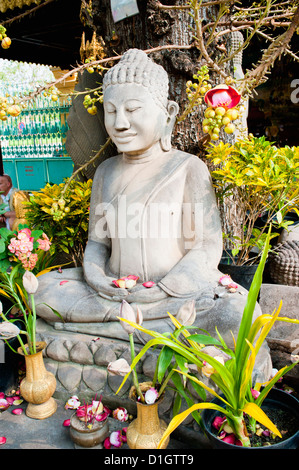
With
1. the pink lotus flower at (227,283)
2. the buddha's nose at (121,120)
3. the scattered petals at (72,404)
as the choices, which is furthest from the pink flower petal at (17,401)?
the buddha's nose at (121,120)

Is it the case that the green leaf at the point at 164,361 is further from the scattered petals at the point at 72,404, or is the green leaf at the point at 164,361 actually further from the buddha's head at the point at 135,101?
the buddha's head at the point at 135,101

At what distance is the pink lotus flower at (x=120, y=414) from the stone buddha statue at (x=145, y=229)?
1.15 feet

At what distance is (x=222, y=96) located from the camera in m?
2.10

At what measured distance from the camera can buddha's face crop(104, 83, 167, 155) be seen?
7.29 ft

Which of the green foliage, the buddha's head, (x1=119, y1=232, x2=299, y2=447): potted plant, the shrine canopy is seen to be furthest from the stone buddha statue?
the shrine canopy

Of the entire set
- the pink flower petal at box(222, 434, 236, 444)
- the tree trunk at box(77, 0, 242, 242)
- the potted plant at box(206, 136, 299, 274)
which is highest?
the tree trunk at box(77, 0, 242, 242)

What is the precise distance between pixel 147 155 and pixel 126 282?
2.48 ft

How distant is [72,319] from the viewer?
228 centimetres

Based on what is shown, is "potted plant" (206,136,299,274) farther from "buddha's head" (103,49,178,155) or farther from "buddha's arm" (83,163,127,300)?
"buddha's arm" (83,163,127,300)

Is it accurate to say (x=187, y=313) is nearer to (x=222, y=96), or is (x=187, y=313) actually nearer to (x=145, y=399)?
(x=145, y=399)

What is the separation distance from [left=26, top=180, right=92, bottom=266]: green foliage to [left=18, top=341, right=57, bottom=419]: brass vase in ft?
3.54

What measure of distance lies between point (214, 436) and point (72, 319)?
3.47ft

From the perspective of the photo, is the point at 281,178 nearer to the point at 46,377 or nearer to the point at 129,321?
the point at 129,321

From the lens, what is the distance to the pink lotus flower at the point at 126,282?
228cm
